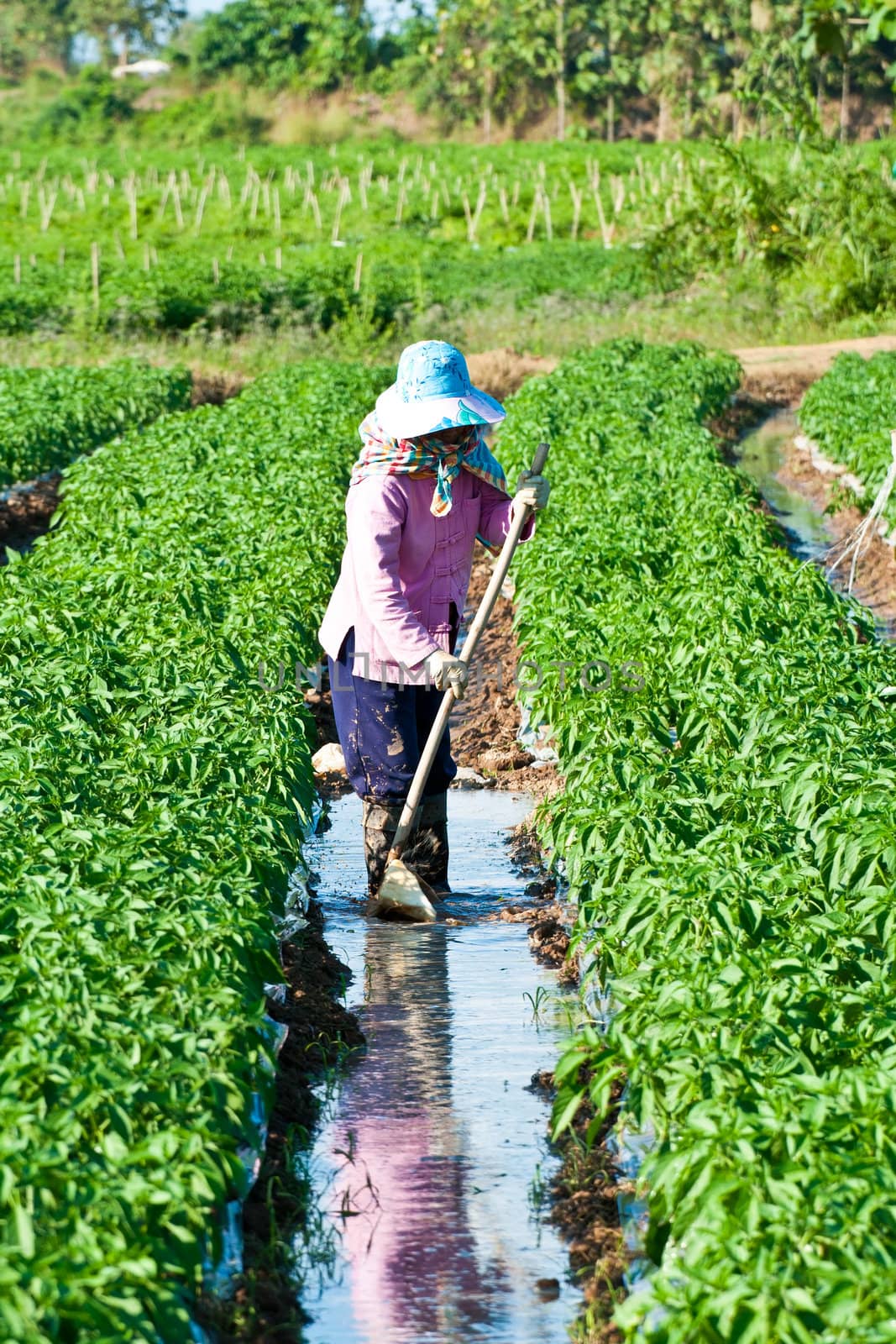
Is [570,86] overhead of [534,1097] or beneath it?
overhead

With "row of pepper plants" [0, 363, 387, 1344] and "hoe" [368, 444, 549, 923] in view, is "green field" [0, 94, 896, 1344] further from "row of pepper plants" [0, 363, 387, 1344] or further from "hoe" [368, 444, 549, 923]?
"hoe" [368, 444, 549, 923]

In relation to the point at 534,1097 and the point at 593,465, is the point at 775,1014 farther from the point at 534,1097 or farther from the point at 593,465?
the point at 593,465

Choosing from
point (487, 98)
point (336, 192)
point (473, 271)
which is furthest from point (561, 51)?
point (473, 271)

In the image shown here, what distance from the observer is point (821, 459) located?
581 inches

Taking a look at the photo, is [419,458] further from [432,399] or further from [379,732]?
[379,732]

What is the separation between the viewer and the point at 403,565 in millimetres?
5691

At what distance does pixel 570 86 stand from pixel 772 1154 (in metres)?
55.7

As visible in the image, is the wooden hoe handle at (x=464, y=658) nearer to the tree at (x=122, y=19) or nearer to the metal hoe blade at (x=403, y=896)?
the metal hoe blade at (x=403, y=896)

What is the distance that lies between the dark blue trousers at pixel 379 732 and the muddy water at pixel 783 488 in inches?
201

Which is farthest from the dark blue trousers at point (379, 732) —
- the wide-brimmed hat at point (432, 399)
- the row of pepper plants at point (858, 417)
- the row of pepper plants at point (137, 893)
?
the row of pepper plants at point (858, 417)

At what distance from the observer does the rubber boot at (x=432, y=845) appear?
19.3ft

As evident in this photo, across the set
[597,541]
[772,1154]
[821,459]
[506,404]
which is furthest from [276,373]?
[772,1154]

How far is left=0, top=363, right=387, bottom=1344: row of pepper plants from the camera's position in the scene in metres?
2.77

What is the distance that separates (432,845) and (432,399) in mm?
1598
